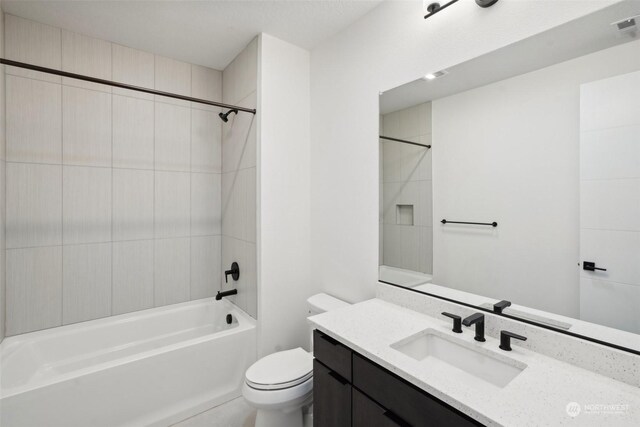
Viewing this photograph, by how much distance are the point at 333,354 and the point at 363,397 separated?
21 centimetres

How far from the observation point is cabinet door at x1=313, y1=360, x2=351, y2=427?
1228mm

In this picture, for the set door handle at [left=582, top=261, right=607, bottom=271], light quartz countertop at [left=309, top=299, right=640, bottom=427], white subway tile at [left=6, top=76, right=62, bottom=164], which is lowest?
light quartz countertop at [left=309, top=299, right=640, bottom=427]

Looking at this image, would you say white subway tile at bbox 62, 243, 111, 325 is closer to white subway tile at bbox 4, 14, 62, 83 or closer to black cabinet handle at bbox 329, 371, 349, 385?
white subway tile at bbox 4, 14, 62, 83

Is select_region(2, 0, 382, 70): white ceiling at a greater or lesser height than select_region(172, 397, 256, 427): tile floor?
greater

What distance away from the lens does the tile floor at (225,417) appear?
186 cm

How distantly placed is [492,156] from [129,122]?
2.56 metres

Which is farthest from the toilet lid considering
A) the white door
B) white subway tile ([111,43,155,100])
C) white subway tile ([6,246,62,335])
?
white subway tile ([111,43,155,100])

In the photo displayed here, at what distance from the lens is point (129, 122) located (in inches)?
93.1

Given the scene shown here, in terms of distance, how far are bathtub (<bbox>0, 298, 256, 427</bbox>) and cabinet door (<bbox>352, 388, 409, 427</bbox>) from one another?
1180 millimetres

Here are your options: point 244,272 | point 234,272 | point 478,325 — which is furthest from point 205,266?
point 478,325

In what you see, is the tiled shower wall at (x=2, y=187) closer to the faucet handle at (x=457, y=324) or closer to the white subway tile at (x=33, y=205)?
the white subway tile at (x=33, y=205)

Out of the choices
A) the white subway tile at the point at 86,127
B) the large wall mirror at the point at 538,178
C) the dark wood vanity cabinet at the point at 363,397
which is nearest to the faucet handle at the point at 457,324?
the large wall mirror at the point at 538,178

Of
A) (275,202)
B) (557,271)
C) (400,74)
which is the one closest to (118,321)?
(275,202)

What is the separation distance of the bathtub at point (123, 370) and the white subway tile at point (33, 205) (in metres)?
0.65
